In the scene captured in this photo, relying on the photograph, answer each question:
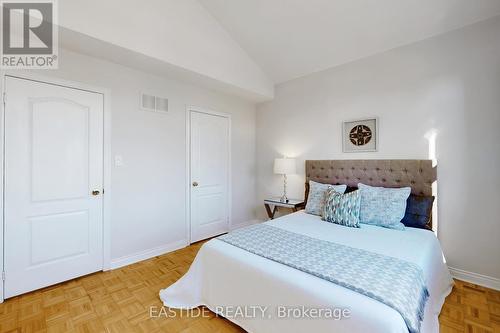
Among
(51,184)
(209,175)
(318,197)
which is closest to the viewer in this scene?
(51,184)

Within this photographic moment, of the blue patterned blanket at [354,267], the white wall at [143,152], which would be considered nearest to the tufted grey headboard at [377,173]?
the blue patterned blanket at [354,267]

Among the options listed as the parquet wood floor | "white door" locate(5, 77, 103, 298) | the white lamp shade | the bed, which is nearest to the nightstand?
the white lamp shade

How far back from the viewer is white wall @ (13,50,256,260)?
8.72 ft

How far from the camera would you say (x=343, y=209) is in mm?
2498

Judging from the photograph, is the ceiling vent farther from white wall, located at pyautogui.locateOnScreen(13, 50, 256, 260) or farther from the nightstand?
the nightstand

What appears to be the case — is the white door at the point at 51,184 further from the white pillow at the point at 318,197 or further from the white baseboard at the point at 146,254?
the white pillow at the point at 318,197

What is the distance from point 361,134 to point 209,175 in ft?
7.39

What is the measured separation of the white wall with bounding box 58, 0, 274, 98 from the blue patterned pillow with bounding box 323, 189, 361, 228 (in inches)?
81.3

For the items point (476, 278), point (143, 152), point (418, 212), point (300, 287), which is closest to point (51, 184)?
point (143, 152)

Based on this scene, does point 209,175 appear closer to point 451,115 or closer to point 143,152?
point 143,152

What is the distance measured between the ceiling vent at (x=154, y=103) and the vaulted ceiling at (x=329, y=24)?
4.26 ft

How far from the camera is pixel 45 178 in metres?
2.27

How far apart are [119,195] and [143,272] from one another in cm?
92

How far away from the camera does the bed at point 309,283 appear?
1218mm
